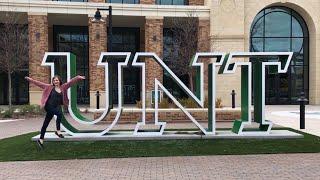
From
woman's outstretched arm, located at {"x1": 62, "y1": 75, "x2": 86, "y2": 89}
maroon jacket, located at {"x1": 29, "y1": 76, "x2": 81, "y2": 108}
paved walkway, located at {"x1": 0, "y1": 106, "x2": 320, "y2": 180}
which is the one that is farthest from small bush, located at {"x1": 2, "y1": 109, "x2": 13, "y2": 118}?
paved walkway, located at {"x1": 0, "y1": 106, "x2": 320, "y2": 180}

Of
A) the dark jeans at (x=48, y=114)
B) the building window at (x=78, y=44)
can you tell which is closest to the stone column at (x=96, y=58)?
the building window at (x=78, y=44)

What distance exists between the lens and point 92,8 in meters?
27.1

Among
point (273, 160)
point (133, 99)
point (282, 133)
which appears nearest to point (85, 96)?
point (133, 99)

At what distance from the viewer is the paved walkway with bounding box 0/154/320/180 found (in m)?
7.33

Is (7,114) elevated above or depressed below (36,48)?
below

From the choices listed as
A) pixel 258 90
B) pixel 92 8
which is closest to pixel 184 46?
pixel 92 8

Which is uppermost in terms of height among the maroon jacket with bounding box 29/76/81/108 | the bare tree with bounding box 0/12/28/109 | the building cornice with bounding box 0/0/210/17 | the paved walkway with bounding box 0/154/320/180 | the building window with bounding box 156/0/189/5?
the building window with bounding box 156/0/189/5

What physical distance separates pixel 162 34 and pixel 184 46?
11.5 feet

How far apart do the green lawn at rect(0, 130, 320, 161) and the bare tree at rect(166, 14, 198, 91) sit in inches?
512

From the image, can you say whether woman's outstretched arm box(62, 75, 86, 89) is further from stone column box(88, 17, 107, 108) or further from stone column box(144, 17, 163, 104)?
stone column box(144, 17, 163, 104)

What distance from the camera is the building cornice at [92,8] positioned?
26406 millimetres

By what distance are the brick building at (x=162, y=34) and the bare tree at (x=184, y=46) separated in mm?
668

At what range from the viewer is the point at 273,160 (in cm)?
856

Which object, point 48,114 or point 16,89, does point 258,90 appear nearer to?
point 48,114
